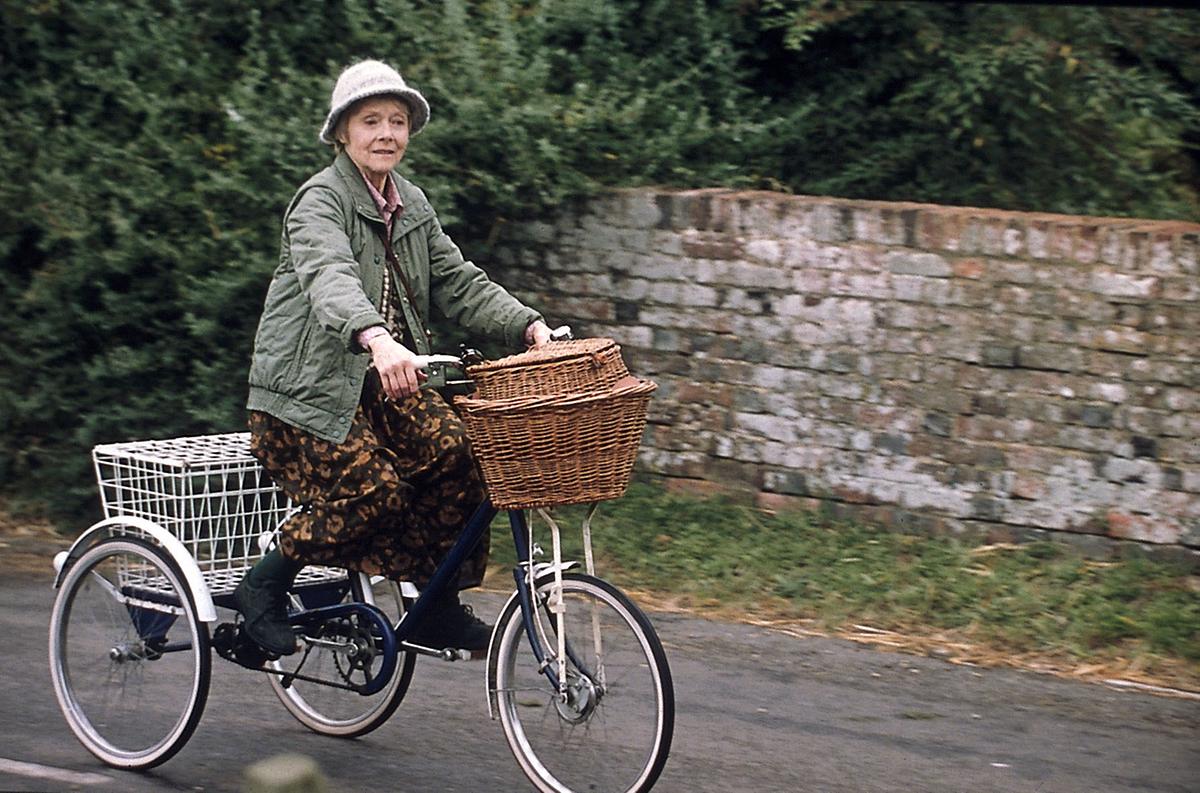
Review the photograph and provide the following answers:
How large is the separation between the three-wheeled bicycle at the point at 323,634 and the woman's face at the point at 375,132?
2.13 feet

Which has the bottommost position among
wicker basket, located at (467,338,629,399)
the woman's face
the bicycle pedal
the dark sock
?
the bicycle pedal

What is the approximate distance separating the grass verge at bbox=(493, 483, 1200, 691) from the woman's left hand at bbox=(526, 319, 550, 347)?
246 centimetres

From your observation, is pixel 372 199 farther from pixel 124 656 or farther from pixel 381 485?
pixel 124 656

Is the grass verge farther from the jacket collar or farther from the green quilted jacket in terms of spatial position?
the jacket collar

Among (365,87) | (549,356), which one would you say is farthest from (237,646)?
(365,87)

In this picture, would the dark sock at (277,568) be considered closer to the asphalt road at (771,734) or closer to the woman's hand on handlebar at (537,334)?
the asphalt road at (771,734)

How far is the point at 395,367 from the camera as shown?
4.54m

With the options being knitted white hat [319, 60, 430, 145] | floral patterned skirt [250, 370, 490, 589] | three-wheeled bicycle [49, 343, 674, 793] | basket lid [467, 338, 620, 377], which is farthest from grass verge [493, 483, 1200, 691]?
knitted white hat [319, 60, 430, 145]

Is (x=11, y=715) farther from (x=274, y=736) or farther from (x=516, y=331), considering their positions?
(x=516, y=331)

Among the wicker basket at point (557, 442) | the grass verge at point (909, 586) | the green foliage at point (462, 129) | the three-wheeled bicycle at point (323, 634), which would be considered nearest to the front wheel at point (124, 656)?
the three-wheeled bicycle at point (323, 634)

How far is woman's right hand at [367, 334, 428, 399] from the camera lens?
455 cm

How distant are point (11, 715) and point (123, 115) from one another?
4.53m

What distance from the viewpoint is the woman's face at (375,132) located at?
16.7 ft

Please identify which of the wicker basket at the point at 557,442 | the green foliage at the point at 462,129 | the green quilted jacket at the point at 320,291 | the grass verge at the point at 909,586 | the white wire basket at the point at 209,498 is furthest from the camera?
the green foliage at the point at 462,129
